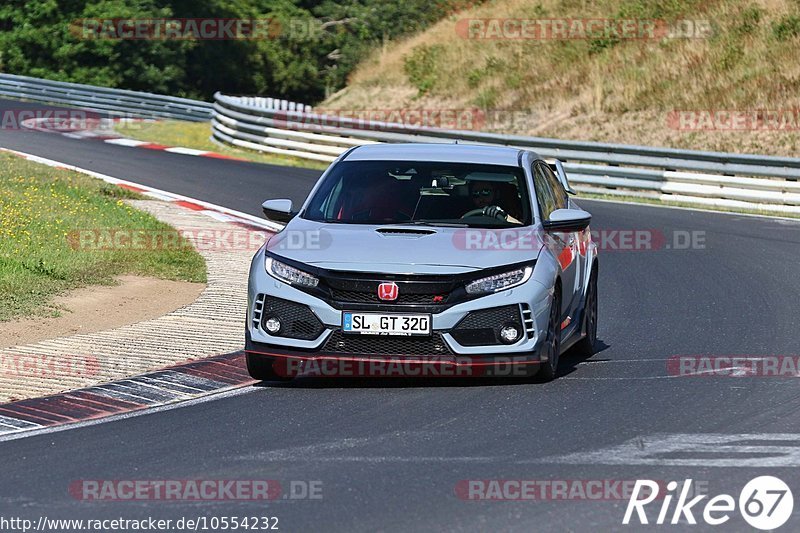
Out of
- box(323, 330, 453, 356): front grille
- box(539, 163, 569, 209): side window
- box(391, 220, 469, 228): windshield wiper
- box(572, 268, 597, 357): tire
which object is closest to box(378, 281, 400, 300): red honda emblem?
box(323, 330, 453, 356): front grille

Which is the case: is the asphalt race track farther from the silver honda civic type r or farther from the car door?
the car door

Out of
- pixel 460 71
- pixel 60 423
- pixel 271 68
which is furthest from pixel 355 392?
pixel 271 68

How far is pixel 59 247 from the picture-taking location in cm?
1588

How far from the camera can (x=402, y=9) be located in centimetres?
5738

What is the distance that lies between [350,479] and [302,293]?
8.46ft

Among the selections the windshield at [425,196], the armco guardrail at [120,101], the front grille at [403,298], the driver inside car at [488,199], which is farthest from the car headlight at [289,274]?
the armco guardrail at [120,101]

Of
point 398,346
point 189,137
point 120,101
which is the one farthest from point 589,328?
point 120,101

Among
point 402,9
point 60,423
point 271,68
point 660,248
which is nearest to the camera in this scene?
point 60,423

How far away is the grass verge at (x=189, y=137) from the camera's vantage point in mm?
29750

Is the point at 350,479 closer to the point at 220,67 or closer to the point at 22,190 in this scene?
the point at 22,190

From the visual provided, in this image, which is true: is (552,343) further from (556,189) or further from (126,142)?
(126,142)

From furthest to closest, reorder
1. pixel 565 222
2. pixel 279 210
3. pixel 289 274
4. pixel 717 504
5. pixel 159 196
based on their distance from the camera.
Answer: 1. pixel 159 196
2. pixel 279 210
3. pixel 565 222
4. pixel 289 274
5. pixel 717 504

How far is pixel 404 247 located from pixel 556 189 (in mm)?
2510

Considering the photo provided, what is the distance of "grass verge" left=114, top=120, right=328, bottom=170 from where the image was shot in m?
29.8
